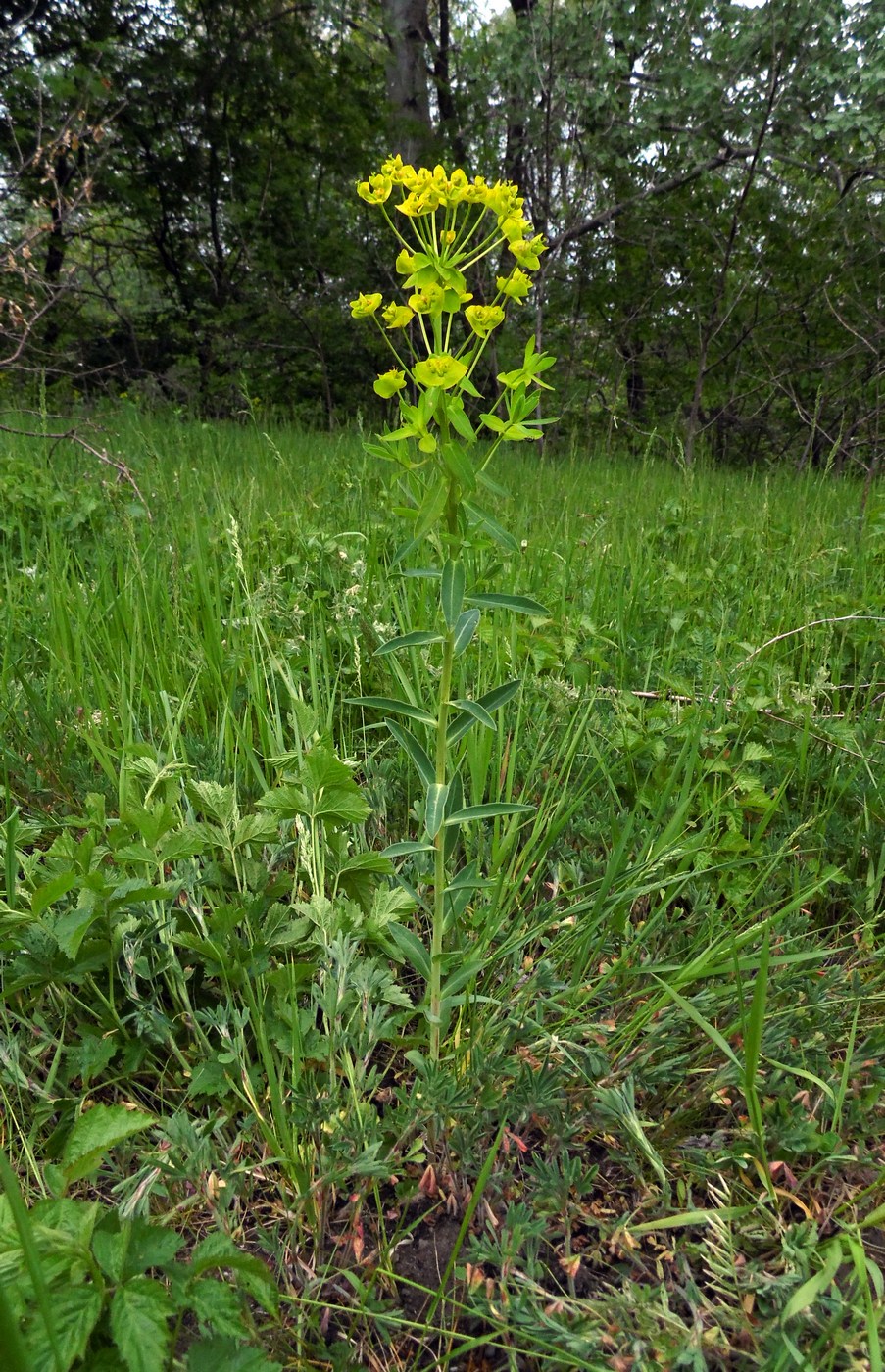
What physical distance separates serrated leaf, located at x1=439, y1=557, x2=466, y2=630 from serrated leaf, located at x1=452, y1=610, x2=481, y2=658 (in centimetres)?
1

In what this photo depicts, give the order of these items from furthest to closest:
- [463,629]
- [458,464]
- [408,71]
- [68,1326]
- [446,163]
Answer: [408,71] → [446,163] → [463,629] → [458,464] → [68,1326]

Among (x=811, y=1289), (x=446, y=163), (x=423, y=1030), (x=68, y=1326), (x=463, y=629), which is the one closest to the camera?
(x=68, y=1326)

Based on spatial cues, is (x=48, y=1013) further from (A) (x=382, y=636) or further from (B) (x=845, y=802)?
(B) (x=845, y=802)

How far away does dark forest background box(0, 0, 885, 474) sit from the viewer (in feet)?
25.1

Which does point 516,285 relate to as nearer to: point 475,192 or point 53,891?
point 475,192

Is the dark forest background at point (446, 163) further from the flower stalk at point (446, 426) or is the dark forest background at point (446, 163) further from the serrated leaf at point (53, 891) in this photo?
the serrated leaf at point (53, 891)

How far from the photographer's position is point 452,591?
97cm

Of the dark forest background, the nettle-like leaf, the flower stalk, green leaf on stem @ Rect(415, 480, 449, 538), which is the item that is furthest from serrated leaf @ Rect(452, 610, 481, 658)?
the dark forest background

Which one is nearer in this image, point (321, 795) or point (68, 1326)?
point (68, 1326)

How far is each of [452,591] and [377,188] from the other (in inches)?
22.2

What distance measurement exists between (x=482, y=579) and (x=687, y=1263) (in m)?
0.82

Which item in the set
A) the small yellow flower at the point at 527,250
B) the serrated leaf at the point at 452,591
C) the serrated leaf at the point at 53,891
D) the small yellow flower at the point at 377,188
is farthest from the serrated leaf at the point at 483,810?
the small yellow flower at the point at 377,188

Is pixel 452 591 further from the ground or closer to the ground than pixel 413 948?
further from the ground

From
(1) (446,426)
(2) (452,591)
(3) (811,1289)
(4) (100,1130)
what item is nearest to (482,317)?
(1) (446,426)
